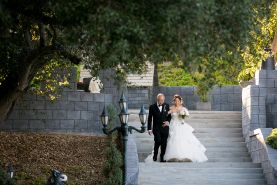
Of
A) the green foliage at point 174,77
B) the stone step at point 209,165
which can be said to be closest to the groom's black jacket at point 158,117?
the stone step at point 209,165

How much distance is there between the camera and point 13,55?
15867 mm

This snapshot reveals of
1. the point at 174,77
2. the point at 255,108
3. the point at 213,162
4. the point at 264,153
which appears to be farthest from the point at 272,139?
the point at 174,77

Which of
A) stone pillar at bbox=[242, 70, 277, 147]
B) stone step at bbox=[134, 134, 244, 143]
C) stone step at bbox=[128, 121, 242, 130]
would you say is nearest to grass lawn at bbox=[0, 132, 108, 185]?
stone step at bbox=[134, 134, 244, 143]

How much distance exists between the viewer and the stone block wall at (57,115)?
20.0 metres

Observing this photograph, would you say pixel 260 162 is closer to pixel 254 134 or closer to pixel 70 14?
pixel 254 134

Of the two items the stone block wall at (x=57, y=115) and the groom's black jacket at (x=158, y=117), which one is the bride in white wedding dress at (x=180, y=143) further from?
the stone block wall at (x=57, y=115)

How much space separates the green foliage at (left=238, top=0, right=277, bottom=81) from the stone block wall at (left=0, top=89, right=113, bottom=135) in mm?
4611

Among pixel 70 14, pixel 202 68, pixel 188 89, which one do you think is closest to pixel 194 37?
pixel 202 68

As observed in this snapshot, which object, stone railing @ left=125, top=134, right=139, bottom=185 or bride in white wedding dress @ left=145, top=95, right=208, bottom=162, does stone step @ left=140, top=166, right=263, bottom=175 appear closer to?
stone railing @ left=125, top=134, right=139, bottom=185

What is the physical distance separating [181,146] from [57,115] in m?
3.71

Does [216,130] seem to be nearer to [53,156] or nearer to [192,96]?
[53,156]

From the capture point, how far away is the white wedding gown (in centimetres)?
1877

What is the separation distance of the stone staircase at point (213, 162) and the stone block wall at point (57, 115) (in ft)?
5.45

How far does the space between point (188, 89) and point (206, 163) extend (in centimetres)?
1096
